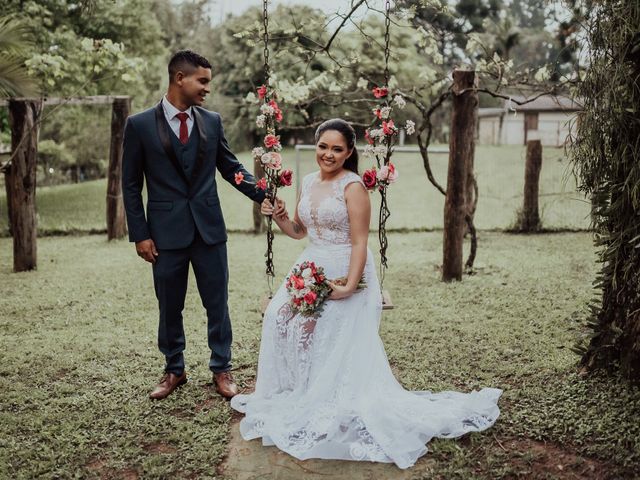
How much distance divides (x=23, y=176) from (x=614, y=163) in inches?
294

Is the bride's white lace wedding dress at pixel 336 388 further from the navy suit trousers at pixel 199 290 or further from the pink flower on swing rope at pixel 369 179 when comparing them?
the navy suit trousers at pixel 199 290

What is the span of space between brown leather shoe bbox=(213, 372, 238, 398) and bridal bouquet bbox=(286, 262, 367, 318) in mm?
922

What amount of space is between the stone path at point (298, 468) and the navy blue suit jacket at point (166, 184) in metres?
1.49

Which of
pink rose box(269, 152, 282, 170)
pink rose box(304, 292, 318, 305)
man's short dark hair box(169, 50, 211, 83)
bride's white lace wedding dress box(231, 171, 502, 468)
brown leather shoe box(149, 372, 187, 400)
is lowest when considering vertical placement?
brown leather shoe box(149, 372, 187, 400)

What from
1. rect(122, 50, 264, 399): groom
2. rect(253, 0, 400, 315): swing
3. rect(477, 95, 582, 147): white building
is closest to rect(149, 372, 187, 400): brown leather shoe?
rect(122, 50, 264, 399): groom

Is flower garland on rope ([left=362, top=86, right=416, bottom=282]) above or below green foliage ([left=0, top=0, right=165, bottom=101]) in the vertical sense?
below

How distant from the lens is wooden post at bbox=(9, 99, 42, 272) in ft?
28.3

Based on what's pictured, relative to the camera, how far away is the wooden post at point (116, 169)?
11.2 m

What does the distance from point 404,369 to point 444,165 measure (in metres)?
17.7

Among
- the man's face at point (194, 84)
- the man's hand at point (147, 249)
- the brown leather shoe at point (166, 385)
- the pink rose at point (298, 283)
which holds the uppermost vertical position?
the man's face at point (194, 84)

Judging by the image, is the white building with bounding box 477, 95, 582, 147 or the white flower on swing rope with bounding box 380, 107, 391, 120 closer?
the white flower on swing rope with bounding box 380, 107, 391, 120

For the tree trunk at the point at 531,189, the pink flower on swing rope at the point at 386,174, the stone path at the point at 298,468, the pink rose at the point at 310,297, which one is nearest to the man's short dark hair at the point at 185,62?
the pink flower on swing rope at the point at 386,174

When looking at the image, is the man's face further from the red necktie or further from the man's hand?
the man's hand

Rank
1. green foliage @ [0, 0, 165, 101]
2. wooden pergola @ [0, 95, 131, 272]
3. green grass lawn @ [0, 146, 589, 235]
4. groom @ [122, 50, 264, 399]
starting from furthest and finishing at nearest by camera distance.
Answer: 1. green grass lawn @ [0, 146, 589, 235]
2. green foliage @ [0, 0, 165, 101]
3. wooden pergola @ [0, 95, 131, 272]
4. groom @ [122, 50, 264, 399]
